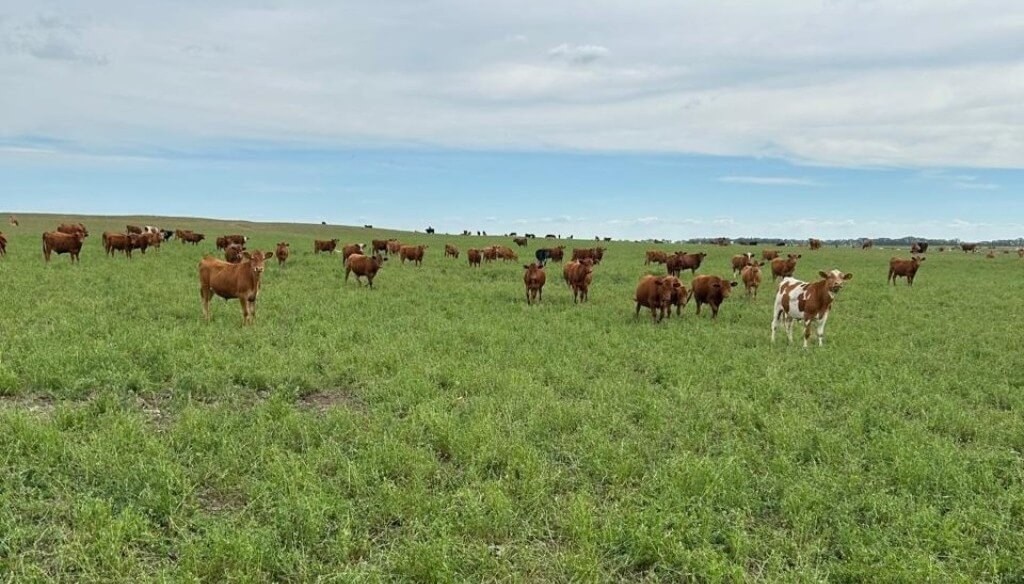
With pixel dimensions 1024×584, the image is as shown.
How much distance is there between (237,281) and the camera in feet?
46.8

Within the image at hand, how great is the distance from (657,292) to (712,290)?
5.76 ft

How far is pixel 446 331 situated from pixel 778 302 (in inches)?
312

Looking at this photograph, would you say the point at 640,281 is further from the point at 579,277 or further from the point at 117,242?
the point at 117,242

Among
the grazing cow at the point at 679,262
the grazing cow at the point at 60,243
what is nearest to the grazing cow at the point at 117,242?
the grazing cow at the point at 60,243

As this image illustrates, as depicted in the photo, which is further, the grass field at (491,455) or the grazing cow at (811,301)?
the grazing cow at (811,301)

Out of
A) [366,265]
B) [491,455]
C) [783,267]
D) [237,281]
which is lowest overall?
[491,455]

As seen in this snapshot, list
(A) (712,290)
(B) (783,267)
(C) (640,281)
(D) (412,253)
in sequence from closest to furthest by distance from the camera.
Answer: (A) (712,290)
(C) (640,281)
(B) (783,267)
(D) (412,253)

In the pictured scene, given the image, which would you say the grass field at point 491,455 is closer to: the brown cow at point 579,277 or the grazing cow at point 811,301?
the grazing cow at point 811,301

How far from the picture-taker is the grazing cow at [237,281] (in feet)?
46.7

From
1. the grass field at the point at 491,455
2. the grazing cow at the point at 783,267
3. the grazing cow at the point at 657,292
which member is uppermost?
the grazing cow at the point at 783,267

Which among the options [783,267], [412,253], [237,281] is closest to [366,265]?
[237,281]

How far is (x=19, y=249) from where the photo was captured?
30453mm

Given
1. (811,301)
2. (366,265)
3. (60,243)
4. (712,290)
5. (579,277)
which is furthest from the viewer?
(60,243)

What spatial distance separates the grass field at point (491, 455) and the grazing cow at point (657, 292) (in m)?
3.06
